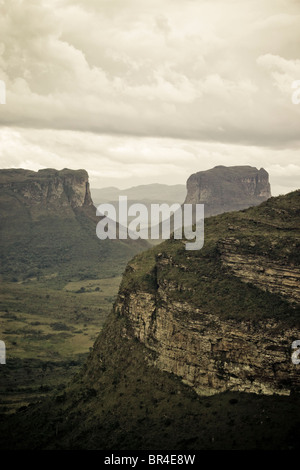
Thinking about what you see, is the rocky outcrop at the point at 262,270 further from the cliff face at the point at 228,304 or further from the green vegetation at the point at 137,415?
the green vegetation at the point at 137,415

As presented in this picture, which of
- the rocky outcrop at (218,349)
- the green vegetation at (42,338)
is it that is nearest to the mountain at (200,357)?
the rocky outcrop at (218,349)

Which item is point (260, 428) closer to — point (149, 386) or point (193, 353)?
point (193, 353)

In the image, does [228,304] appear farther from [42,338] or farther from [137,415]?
[42,338]

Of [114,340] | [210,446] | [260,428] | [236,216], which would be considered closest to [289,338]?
[260,428]

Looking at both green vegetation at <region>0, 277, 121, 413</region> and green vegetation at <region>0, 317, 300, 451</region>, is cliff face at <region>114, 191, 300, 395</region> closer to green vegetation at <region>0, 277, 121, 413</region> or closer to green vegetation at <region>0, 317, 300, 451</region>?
green vegetation at <region>0, 317, 300, 451</region>

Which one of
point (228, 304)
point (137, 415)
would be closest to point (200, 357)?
point (228, 304)
